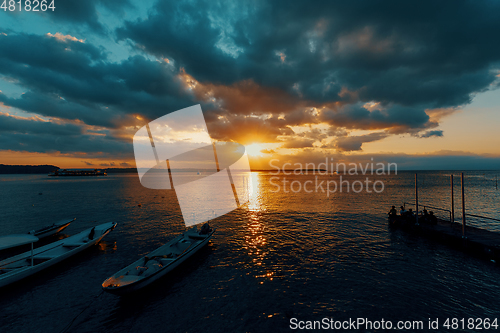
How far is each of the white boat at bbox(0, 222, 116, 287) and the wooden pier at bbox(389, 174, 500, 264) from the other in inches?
1475

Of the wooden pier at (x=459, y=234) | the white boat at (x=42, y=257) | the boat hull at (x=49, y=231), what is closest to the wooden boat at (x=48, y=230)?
the boat hull at (x=49, y=231)

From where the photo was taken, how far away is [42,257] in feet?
65.0

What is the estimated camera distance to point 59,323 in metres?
12.7

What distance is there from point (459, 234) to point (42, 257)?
4374 centimetres

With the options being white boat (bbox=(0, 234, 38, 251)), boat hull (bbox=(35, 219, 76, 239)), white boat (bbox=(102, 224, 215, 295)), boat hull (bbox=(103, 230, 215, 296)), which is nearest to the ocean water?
boat hull (bbox=(103, 230, 215, 296))

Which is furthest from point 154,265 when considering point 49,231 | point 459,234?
point 459,234

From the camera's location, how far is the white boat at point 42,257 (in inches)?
668

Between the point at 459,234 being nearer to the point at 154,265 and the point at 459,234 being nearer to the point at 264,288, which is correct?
the point at 264,288

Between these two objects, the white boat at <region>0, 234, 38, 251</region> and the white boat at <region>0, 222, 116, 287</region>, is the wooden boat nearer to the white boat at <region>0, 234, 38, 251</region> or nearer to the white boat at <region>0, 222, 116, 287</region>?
the white boat at <region>0, 222, 116, 287</region>

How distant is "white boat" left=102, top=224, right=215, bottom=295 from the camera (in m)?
14.1

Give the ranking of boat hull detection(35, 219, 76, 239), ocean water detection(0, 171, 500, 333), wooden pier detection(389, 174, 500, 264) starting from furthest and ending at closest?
boat hull detection(35, 219, 76, 239) → wooden pier detection(389, 174, 500, 264) → ocean water detection(0, 171, 500, 333)

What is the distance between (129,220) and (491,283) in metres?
47.2

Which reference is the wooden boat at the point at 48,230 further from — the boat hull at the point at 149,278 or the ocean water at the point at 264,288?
the boat hull at the point at 149,278

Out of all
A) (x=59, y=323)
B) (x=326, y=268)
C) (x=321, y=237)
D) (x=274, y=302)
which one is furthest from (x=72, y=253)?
(x=321, y=237)
